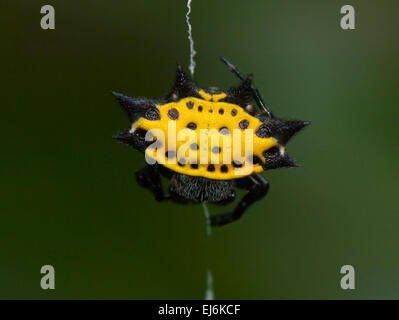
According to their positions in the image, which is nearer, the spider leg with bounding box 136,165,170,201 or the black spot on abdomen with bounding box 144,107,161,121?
the black spot on abdomen with bounding box 144,107,161,121

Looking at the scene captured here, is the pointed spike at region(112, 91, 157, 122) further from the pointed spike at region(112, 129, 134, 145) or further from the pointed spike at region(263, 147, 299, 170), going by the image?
the pointed spike at region(263, 147, 299, 170)

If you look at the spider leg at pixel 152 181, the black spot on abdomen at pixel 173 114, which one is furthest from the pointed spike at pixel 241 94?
the spider leg at pixel 152 181

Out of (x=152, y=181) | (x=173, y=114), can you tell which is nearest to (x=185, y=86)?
(x=173, y=114)

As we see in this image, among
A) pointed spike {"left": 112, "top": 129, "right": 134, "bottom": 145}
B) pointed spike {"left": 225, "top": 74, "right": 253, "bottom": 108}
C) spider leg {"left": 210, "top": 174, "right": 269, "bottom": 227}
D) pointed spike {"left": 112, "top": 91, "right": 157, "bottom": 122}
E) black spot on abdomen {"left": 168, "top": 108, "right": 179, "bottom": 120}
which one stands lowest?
spider leg {"left": 210, "top": 174, "right": 269, "bottom": 227}

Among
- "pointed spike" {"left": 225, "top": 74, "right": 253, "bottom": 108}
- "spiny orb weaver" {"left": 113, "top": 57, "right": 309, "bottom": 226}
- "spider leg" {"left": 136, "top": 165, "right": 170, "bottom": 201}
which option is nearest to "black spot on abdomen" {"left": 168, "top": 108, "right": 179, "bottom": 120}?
"spiny orb weaver" {"left": 113, "top": 57, "right": 309, "bottom": 226}

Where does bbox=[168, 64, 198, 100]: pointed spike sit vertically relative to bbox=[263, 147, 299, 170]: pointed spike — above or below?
above

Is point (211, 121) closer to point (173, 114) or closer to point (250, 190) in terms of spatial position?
point (173, 114)
